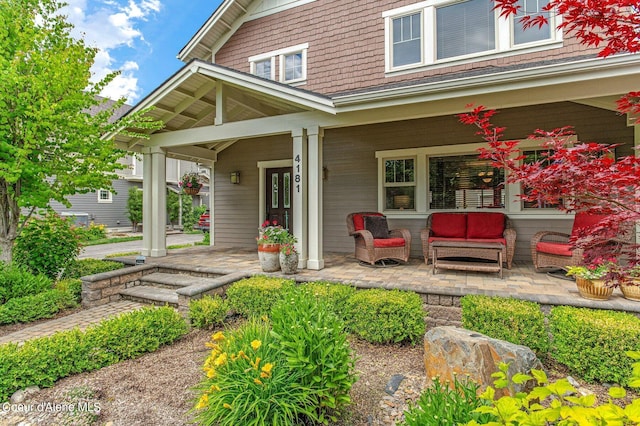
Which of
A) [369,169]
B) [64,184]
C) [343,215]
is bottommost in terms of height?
[343,215]

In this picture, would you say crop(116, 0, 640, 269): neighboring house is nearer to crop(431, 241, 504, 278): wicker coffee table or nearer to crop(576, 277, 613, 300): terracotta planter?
crop(431, 241, 504, 278): wicker coffee table

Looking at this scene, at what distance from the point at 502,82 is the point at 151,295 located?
5.54 metres

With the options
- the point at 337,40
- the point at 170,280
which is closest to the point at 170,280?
the point at 170,280

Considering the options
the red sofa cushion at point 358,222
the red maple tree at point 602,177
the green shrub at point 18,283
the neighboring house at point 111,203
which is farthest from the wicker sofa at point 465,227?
the neighboring house at point 111,203

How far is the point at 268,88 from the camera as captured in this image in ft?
16.3

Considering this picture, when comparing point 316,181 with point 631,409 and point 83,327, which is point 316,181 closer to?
point 83,327

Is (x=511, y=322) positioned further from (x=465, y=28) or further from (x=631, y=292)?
(x=465, y=28)

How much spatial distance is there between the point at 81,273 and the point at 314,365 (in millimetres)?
5017

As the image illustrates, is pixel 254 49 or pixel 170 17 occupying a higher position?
pixel 170 17

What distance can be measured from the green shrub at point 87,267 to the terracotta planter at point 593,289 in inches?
261

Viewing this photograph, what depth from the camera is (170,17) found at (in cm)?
1659

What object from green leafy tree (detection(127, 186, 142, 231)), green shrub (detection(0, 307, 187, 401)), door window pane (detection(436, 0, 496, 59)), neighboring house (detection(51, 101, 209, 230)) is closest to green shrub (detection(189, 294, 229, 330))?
green shrub (detection(0, 307, 187, 401))

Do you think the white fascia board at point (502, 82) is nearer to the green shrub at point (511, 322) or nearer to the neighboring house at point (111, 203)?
the green shrub at point (511, 322)

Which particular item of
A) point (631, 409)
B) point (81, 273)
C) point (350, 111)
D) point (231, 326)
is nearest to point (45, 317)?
point (81, 273)
